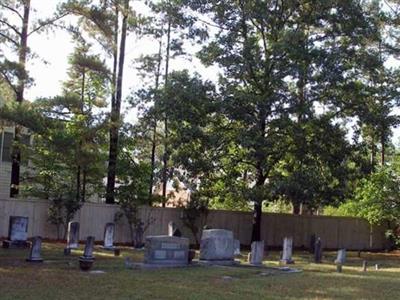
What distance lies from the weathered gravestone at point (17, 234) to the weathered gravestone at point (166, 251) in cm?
586

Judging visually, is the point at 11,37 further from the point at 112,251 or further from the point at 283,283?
the point at 283,283

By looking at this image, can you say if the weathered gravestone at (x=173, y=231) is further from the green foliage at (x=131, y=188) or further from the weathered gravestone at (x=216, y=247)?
the weathered gravestone at (x=216, y=247)

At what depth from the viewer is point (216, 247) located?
20.3 m

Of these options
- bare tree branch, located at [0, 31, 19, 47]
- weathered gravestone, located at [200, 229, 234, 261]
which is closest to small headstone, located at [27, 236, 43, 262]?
weathered gravestone, located at [200, 229, 234, 261]

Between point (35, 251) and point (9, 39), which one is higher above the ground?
point (9, 39)

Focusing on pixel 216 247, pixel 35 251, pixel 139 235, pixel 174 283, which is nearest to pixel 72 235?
pixel 35 251

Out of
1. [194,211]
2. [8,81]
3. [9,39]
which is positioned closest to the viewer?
[8,81]

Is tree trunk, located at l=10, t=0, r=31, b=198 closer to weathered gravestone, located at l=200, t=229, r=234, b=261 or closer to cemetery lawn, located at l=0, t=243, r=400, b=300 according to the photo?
cemetery lawn, located at l=0, t=243, r=400, b=300

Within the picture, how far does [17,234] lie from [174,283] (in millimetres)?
9939

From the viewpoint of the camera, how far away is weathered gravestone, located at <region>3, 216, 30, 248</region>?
72.3 feet

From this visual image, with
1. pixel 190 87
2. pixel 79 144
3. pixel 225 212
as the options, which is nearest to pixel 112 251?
pixel 79 144

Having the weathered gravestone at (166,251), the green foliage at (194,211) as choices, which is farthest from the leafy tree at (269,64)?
the weathered gravestone at (166,251)

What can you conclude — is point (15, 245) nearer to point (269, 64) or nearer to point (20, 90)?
point (20, 90)

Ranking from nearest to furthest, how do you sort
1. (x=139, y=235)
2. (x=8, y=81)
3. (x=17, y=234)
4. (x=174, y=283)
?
1. (x=174, y=283)
2. (x=17, y=234)
3. (x=8, y=81)
4. (x=139, y=235)
